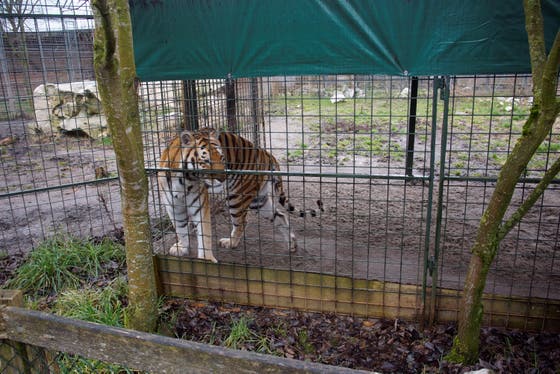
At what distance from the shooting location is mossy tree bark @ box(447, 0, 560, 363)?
247 cm

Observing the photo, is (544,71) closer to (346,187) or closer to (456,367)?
(456,367)

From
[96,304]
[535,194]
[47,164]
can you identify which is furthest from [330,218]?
[47,164]

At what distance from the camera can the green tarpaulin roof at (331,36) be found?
3070 mm

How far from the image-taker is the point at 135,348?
163 cm

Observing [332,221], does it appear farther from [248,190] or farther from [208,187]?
[208,187]

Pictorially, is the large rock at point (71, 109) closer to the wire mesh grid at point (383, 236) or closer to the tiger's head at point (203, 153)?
the wire mesh grid at point (383, 236)

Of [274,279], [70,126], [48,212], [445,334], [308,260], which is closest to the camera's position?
[445,334]

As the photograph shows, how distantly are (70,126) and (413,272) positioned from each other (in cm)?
872

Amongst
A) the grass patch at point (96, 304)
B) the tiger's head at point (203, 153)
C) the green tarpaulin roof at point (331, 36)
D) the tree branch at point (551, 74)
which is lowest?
the grass patch at point (96, 304)

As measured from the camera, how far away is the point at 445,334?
3.60 meters

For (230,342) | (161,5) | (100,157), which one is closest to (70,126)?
(100,157)

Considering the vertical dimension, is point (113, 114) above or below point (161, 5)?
below

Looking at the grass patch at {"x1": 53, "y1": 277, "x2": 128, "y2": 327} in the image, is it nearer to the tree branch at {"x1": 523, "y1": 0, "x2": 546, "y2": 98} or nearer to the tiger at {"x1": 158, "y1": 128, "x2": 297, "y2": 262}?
the tiger at {"x1": 158, "y1": 128, "x2": 297, "y2": 262}

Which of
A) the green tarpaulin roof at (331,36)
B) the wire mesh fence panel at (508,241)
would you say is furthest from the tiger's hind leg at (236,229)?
the wire mesh fence panel at (508,241)
